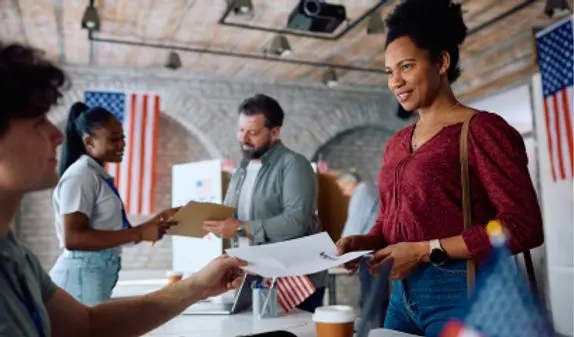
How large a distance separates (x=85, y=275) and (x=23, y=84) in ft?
4.73

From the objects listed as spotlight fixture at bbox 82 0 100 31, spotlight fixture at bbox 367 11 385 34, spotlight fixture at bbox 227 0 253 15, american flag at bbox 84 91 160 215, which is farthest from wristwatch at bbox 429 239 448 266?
american flag at bbox 84 91 160 215

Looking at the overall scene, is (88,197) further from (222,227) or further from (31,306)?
(31,306)

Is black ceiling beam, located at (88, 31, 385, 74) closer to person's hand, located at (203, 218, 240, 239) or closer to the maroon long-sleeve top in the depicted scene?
person's hand, located at (203, 218, 240, 239)

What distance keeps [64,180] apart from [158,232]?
44 centimetres

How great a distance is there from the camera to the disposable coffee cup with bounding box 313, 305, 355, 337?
1155 mm

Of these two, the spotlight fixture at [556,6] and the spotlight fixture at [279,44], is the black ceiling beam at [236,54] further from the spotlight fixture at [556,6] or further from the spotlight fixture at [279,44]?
the spotlight fixture at [556,6]

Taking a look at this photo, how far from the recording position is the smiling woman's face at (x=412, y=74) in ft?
4.76

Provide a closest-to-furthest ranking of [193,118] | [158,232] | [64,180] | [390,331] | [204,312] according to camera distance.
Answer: [390,331]
[204,312]
[64,180]
[158,232]
[193,118]

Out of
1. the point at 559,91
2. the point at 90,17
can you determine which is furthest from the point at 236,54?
the point at 559,91

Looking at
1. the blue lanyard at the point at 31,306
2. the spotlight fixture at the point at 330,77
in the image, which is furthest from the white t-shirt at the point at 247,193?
the spotlight fixture at the point at 330,77

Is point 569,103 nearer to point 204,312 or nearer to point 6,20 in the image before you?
point 204,312

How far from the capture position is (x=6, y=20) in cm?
524

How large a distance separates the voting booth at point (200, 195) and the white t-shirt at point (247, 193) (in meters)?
0.71

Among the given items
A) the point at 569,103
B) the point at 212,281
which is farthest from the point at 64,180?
the point at 569,103
